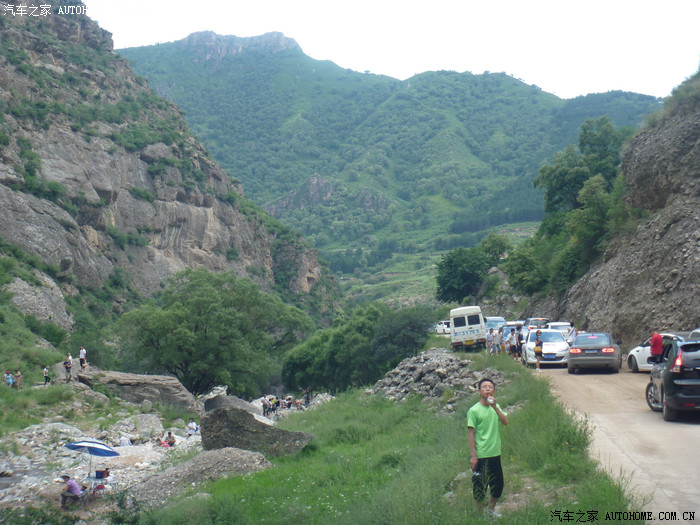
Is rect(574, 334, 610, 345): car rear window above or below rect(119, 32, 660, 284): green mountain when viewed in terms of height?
below

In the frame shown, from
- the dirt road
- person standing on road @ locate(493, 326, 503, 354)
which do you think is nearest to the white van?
person standing on road @ locate(493, 326, 503, 354)

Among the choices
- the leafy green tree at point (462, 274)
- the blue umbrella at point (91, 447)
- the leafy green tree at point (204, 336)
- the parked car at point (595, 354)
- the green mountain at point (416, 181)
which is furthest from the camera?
the green mountain at point (416, 181)

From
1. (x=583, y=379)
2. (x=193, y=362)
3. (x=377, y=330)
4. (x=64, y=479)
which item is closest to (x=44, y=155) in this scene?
(x=193, y=362)

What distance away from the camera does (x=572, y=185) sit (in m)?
62.2

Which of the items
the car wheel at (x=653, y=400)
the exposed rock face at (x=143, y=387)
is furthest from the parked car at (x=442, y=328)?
the car wheel at (x=653, y=400)

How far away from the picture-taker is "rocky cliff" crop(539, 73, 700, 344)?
24953 millimetres

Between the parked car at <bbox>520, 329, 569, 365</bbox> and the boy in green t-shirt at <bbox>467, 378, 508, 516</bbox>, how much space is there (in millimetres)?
18729

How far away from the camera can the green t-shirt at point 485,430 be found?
7555 mm

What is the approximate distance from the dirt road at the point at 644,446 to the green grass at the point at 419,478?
51 centimetres

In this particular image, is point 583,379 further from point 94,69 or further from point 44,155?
point 94,69

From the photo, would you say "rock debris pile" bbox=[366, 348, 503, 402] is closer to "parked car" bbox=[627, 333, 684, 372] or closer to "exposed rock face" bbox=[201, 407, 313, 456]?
"parked car" bbox=[627, 333, 684, 372]

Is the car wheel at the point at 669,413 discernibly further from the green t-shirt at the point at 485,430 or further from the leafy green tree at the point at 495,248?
the leafy green tree at the point at 495,248

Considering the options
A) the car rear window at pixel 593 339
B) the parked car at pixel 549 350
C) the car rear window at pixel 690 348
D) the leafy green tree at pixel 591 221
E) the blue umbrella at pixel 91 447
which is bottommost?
the blue umbrella at pixel 91 447

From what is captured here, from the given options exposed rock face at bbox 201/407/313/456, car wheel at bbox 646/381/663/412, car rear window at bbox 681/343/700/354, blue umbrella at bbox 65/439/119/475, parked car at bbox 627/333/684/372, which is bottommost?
blue umbrella at bbox 65/439/119/475
